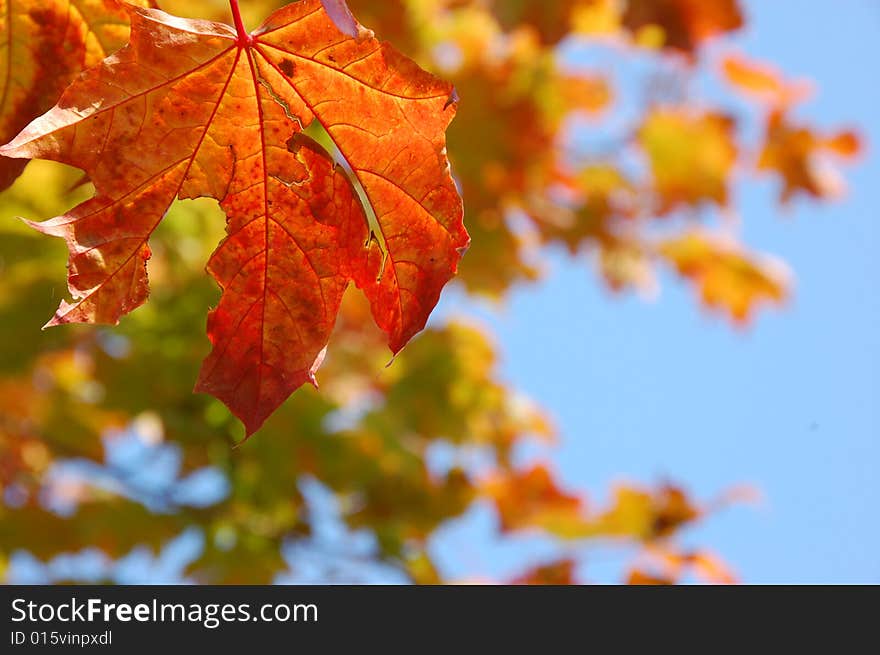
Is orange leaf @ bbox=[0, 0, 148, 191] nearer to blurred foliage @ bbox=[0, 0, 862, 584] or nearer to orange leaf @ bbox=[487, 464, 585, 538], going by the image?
blurred foliage @ bbox=[0, 0, 862, 584]

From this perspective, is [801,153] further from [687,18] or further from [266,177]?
[266,177]

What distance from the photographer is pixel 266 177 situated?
1.31 meters

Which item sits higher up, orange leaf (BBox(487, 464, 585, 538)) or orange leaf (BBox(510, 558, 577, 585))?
orange leaf (BBox(487, 464, 585, 538))

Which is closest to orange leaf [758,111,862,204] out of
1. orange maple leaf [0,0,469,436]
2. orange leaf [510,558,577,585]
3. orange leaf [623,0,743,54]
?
orange leaf [623,0,743,54]

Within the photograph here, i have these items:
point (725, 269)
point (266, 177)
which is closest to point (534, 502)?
point (725, 269)

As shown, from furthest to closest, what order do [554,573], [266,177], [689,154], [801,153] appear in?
[801,153]
[689,154]
[554,573]
[266,177]

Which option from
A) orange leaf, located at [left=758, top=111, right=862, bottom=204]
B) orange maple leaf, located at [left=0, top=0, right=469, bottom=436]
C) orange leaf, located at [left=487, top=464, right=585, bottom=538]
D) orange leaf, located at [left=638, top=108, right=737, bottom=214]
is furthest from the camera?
orange leaf, located at [left=758, top=111, right=862, bottom=204]

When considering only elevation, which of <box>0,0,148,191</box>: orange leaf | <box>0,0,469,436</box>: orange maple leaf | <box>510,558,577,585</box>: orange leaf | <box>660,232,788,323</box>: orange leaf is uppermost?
<box>660,232,788,323</box>: orange leaf

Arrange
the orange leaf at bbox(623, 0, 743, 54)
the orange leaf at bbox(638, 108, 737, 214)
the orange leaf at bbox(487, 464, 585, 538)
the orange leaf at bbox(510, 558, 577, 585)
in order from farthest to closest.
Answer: the orange leaf at bbox(638, 108, 737, 214) → the orange leaf at bbox(487, 464, 585, 538) → the orange leaf at bbox(510, 558, 577, 585) → the orange leaf at bbox(623, 0, 743, 54)

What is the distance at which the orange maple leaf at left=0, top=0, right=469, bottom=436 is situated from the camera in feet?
3.97

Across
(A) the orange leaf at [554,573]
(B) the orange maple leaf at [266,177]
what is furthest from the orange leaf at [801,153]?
(B) the orange maple leaf at [266,177]

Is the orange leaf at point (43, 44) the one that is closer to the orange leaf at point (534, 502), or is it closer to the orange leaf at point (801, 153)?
the orange leaf at point (534, 502)

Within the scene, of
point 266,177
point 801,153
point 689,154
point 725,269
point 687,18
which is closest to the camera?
point 266,177
